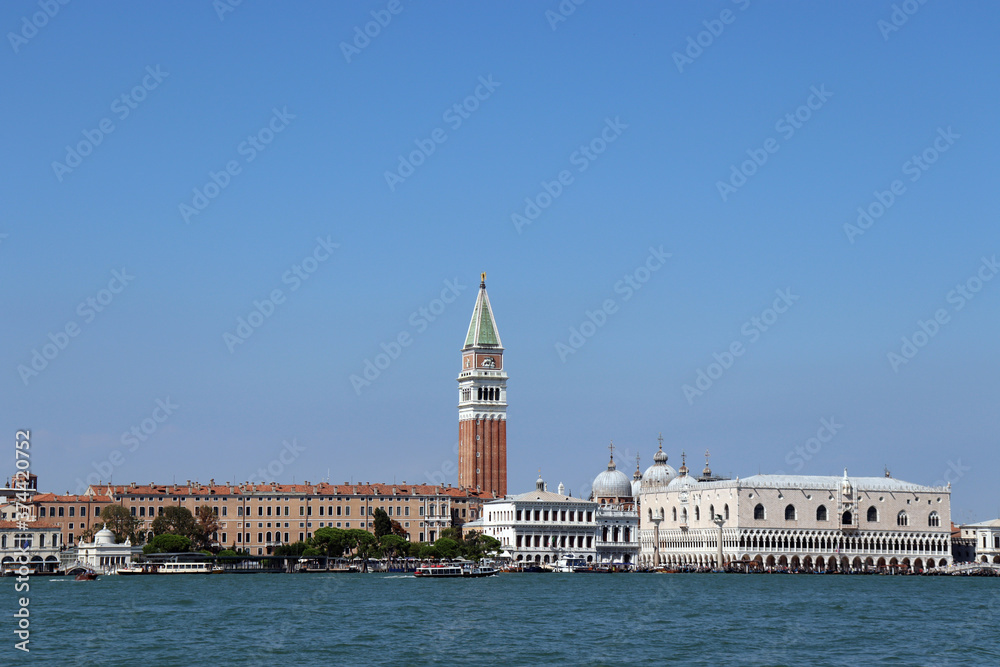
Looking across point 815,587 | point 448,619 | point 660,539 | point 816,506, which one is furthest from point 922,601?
point 660,539

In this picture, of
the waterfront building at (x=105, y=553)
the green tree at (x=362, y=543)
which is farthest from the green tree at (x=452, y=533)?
the waterfront building at (x=105, y=553)

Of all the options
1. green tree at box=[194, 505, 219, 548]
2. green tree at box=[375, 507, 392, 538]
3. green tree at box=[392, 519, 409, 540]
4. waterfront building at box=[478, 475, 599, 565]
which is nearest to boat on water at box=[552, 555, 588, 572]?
waterfront building at box=[478, 475, 599, 565]

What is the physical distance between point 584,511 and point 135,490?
36740 millimetres

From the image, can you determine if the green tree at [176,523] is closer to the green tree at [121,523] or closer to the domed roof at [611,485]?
the green tree at [121,523]

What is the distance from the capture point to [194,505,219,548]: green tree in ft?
383

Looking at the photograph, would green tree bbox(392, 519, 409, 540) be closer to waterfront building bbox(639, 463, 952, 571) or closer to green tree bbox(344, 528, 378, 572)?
green tree bbox(344, 528, 378, 572)

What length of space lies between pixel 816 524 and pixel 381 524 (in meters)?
34.7

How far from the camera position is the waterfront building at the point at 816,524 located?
120m

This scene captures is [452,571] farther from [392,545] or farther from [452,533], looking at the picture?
[452,533]

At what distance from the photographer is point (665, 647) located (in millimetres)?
46188

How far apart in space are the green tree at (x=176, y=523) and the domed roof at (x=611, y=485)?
43.0m

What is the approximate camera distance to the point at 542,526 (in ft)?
409

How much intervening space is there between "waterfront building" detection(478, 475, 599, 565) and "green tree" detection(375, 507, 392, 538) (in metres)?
9.45

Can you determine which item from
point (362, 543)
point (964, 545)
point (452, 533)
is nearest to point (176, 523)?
point (362, 543)
